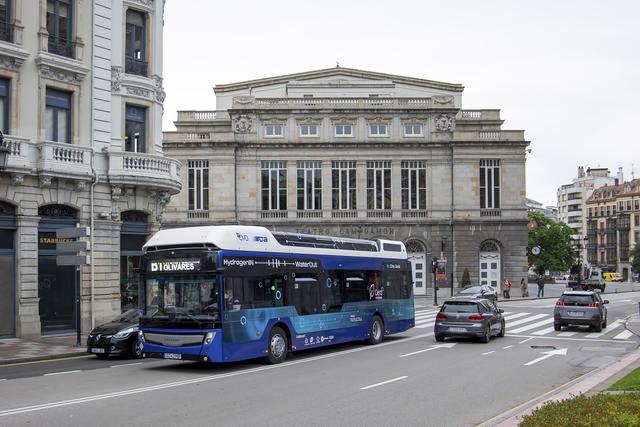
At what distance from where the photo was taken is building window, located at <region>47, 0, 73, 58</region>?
27484 millimetres

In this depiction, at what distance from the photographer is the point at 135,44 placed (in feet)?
101

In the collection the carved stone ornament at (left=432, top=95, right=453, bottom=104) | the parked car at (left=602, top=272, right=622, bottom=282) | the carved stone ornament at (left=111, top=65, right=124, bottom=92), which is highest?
the carved stone ornament at (left=432, top=95, right=453, bottom=104)

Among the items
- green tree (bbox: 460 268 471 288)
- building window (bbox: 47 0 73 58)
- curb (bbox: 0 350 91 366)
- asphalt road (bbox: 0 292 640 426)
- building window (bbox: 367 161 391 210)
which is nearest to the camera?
asphalt road (bbox: 0 292 640 426)

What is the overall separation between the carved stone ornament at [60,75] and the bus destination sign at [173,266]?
1231cm

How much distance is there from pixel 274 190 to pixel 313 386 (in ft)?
149

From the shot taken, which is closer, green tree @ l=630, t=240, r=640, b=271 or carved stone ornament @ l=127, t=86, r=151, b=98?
carved stone ornament @ l=127, t=86, r=151, b=98

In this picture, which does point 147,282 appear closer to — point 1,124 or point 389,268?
point 389,268

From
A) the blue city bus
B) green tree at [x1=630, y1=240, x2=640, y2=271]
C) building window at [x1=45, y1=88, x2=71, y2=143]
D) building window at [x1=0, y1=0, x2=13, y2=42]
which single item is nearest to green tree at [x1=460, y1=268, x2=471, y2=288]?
the blue city bus

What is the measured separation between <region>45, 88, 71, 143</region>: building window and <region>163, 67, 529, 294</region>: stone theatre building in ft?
102

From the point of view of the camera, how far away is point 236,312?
1753cm

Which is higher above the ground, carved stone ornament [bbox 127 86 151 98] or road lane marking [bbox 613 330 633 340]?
carved stone ornament [bbox 127 86 151 98]

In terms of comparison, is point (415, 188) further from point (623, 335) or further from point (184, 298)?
point (184, 298)

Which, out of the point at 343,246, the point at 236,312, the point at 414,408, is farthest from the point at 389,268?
the point at 414,408

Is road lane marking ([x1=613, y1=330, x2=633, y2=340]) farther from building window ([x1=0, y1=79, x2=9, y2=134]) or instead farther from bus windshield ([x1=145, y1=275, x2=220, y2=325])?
building window ([x1=0, y1=79, x2=9, y2=134])
